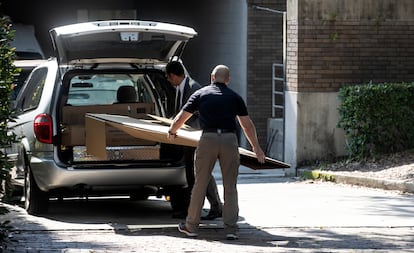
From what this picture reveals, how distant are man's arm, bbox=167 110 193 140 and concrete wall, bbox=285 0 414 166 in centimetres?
715

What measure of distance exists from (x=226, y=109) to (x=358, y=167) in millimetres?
6603

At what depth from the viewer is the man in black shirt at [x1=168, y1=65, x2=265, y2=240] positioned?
987 cm

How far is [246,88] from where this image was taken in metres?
20.7

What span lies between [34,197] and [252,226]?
258 cm

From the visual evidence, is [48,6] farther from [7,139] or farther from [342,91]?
[7,139]

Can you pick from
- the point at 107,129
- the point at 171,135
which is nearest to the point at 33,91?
the point at 107,129

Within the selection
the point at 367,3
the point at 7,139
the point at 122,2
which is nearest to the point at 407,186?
the point at 367,3

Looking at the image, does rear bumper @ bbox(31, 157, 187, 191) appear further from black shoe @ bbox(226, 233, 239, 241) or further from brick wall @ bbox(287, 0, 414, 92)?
brick wall @ bbox(287, 0, 414, 92)

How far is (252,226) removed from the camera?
35.7 ft

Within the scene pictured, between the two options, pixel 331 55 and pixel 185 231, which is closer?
pixel 185 231

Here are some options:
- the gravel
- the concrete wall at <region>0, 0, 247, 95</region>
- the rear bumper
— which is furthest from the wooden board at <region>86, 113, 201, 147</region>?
the concrete wall at <region>0, 0, 247, 95</region>

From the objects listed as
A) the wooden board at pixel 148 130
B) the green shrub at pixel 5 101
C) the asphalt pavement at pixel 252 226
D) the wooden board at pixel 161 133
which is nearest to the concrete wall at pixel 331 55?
the asphalt pavement at pixel 252 226

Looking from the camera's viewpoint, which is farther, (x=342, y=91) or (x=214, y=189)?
(x=342, y=91)

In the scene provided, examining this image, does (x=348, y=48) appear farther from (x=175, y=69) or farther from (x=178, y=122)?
(x=178, y=122)
